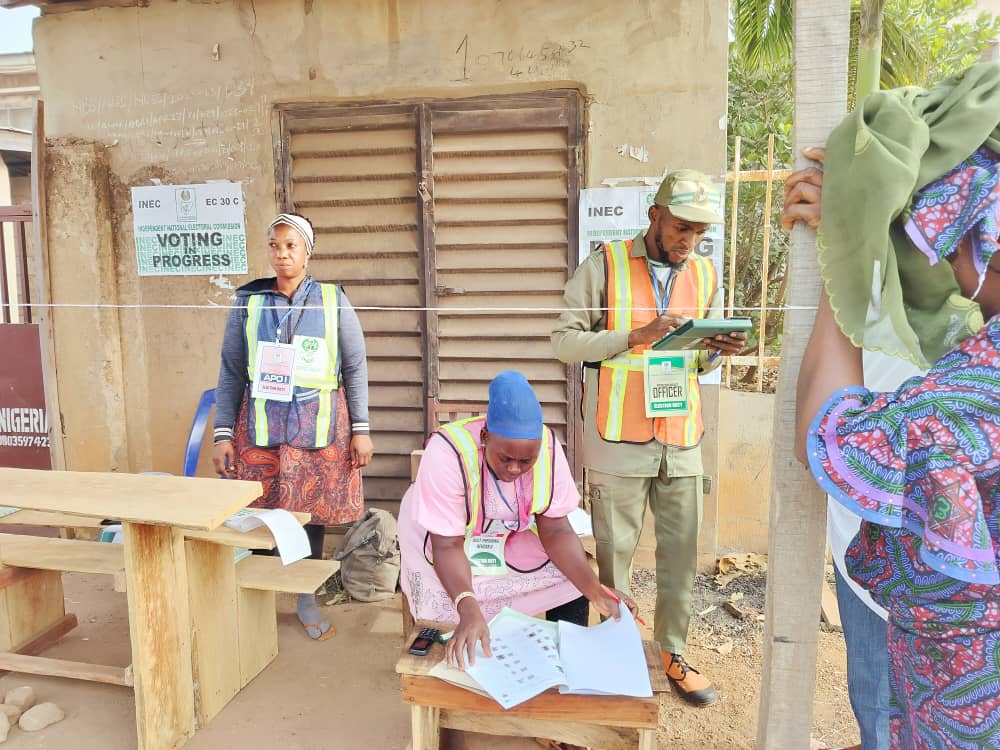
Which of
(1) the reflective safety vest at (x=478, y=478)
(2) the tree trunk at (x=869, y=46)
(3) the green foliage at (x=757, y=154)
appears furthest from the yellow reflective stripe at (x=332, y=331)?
(3) the green foliage at (x=757, y=154)

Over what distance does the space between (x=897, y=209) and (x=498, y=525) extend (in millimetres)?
1634

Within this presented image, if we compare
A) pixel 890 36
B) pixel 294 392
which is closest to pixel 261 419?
pixel 294 392

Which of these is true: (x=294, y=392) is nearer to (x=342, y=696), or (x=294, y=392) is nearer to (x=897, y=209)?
(x=342, y=696)

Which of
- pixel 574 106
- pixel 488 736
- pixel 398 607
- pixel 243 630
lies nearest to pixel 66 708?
pixel 243 630

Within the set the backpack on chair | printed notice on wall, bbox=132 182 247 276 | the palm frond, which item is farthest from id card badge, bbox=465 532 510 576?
the palm frond

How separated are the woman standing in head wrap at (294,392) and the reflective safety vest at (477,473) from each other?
1127 mm

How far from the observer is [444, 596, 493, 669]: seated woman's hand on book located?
70.5 inches

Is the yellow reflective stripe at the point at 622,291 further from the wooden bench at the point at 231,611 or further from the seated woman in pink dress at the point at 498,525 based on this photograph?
the wooden bench at the point at 231,611

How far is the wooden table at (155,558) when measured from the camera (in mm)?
2316

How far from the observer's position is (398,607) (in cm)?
377

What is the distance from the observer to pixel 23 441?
4855 millimetres

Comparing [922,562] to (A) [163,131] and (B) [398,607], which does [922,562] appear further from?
(A) [163,131]

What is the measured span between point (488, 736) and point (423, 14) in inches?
150

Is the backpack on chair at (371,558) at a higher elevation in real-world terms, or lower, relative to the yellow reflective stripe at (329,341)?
lower
